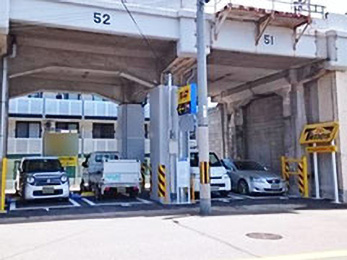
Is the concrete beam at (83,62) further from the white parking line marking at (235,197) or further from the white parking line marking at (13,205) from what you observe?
the white parking line marking at (235,197)

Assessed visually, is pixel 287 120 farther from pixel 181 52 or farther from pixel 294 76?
pixel 181 52

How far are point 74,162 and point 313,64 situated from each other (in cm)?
1281

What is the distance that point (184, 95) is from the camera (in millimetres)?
13680

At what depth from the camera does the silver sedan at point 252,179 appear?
16.4 metres

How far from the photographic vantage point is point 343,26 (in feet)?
54.0

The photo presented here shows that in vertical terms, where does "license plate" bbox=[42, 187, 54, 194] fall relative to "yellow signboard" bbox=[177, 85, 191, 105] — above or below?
below

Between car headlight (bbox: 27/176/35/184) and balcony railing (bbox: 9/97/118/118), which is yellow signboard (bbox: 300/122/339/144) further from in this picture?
balcony railing (bbox: 9/97/118/118)

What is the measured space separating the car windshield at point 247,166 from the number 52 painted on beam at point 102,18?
29.6 feet

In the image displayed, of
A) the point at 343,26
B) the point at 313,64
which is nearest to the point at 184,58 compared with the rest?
the point at 313,64

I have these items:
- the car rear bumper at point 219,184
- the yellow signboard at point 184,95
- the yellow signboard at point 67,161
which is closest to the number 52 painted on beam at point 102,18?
the yellow signboard at point 184,95

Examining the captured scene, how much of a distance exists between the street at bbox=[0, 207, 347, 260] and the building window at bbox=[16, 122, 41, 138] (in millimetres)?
24658

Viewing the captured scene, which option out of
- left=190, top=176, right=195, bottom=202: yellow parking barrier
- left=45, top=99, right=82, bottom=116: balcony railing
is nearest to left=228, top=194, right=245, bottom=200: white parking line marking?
left=190, top=176, right=195, bottom=202: yellow parking barrier

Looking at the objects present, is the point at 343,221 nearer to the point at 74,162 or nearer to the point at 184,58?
the point at 184,58

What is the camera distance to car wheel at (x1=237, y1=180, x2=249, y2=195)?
16938mm
